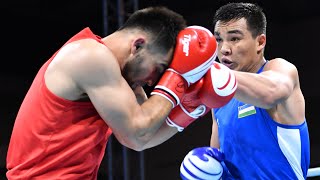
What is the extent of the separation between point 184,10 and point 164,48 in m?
5.28

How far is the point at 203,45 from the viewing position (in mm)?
1992

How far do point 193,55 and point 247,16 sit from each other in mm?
831

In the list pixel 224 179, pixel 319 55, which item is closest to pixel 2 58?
pixel 319 55

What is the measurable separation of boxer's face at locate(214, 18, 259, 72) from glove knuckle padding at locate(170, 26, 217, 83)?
1.99ft

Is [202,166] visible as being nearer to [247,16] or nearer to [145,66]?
[145,66]

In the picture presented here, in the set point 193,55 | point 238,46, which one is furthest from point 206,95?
point 238,46

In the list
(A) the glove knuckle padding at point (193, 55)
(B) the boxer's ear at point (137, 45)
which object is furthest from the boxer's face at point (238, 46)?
(B) the boxer's ear at point (137, 45)

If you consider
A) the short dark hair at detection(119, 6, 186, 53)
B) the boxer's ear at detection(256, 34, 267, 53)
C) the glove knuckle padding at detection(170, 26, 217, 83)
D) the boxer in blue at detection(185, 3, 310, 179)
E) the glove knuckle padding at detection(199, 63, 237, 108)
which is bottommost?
the boxer in blue at detection(185, 3, 310, 179)

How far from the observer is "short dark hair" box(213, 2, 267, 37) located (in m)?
2.65

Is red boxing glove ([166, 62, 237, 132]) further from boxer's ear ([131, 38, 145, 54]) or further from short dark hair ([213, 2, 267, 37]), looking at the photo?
short dark hair ([213, 2, 267, 37])

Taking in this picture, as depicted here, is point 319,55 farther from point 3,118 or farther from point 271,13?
point 3,118

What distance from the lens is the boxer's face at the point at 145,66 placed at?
1998 mm

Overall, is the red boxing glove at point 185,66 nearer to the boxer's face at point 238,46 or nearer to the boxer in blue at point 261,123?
the boxer in blue at point 261,123

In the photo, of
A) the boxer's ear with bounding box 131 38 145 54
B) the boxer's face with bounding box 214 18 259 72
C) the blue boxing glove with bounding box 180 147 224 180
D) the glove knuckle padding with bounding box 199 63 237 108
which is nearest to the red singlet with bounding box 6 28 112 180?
the boxer's ear with bounding box 131 38 145 54
